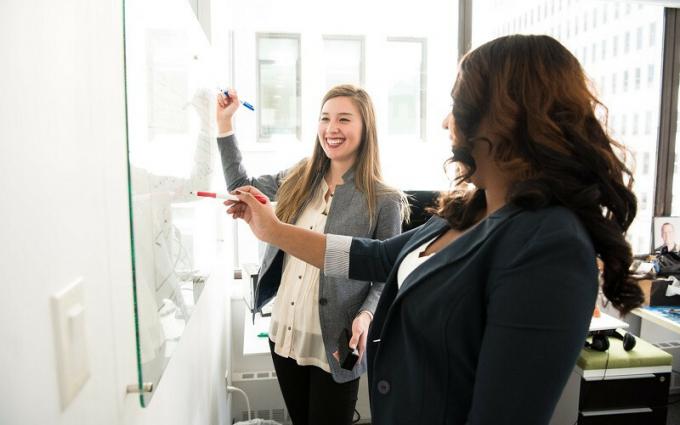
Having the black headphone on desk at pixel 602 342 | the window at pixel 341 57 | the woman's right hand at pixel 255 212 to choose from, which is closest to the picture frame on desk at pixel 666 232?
the black headphone on desk at pixel 602 342

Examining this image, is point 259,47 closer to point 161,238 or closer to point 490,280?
point 161,238

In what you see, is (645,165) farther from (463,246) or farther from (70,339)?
(70,339)

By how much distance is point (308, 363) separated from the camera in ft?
4.80

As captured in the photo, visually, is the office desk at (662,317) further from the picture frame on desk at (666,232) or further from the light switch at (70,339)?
the light switch at (70,339)

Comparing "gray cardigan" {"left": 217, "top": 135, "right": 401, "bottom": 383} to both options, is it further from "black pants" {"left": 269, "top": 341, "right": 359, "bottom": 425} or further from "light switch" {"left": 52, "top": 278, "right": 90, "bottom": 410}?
"light switch" {"left": 52, "top": 278, "right": 90, "bottom": 410}

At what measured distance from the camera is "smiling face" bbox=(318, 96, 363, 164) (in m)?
1.54

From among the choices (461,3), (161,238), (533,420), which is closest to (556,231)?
(533,420)

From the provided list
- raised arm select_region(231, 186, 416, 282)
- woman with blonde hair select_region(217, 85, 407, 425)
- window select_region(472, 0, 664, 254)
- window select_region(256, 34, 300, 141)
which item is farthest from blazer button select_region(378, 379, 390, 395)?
window select_region(472, 0, 664, 254)

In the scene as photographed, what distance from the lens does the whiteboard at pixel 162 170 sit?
1.89 ft

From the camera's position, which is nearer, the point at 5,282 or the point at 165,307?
the point at 5,282

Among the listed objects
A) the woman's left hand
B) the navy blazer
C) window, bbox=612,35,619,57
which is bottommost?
the woman's left hand

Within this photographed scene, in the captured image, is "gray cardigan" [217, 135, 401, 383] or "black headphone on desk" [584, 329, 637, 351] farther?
"black headphone on desk" [584, 329, 637, 351]

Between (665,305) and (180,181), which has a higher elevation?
(180,181)

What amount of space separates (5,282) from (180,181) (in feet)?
1.91
